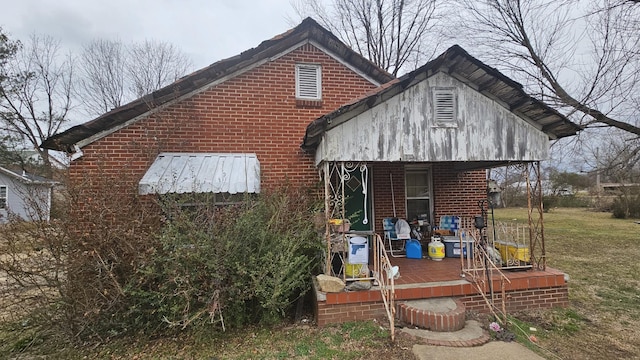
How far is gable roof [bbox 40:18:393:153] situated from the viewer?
253 inches

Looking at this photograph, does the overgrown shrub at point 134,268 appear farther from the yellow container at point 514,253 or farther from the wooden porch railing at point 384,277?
the yellow container at point 514,253

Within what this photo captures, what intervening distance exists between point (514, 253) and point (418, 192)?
2979mm

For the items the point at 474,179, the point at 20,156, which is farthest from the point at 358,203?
the point at 20,156

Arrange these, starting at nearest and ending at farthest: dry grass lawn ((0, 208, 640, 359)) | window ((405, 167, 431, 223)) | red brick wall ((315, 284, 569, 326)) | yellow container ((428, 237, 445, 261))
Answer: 1. dry grass lawn ((0, 208, 640, 359))
2. red brick wall ((315, 284, 569, 326))
3. yellow container ((428, 237, 445, 261))
4. window ((405, 167, 431, 223))

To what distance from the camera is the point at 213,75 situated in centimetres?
728

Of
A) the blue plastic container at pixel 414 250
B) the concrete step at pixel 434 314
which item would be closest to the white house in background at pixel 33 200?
the concrete step at pixel 434 314

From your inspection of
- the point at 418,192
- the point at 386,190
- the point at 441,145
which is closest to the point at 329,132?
the point at 441,145

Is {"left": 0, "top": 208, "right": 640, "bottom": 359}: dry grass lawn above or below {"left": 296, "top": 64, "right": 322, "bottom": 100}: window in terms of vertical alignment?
below

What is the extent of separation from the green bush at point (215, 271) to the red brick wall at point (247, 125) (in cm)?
215

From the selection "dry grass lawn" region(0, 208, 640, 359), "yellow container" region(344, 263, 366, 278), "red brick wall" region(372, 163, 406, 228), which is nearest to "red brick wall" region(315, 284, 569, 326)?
"dry grass lawn" region(0, 208, 640, 359)

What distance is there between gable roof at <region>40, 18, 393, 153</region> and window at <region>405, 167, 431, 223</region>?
2799 millimetres

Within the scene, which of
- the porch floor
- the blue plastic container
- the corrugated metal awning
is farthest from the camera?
the blue plastic container

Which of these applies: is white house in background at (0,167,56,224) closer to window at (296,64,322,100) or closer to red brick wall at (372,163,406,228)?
window at (296,64,322,100)

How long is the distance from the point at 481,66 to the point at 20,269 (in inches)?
322
